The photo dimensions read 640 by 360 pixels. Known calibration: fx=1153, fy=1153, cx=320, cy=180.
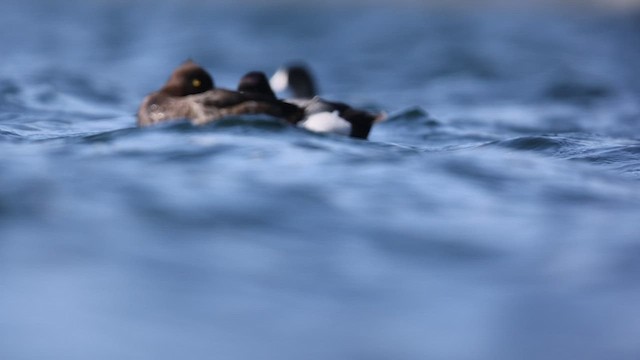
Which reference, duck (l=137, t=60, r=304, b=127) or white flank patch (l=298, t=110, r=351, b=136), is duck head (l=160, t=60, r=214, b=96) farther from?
white flank patch (l=298, t=110, r=351, b=136)

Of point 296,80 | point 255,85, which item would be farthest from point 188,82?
point 296,80

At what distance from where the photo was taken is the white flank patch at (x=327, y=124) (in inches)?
342

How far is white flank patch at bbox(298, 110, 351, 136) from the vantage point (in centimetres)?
868

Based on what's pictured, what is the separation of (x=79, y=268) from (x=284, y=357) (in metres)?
1.19

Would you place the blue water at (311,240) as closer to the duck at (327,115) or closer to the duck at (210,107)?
the duck at (210,107)

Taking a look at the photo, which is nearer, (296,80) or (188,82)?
(188,82)

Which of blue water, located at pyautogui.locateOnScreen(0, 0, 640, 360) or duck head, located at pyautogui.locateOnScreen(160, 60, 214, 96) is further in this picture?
duck head, located at pyautogui.locateOnScreen(160, 60, 214, 96)

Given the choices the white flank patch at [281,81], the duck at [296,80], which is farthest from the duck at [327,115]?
the duck at [296,80]

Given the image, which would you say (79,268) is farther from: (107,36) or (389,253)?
(107,36)

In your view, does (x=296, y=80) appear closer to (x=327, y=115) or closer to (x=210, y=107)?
(x=327, y=115)

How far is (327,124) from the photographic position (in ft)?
28.7

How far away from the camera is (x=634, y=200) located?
6504mm

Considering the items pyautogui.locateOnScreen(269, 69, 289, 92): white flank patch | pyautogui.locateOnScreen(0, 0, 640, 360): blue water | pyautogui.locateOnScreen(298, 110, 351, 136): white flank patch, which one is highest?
pyautogui.locateOnScreen(269, 69, 289, 92): white flank patch

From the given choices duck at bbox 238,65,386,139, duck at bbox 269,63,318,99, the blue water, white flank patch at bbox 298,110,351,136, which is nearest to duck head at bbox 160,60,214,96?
duck at bbox 238,65,386,139
